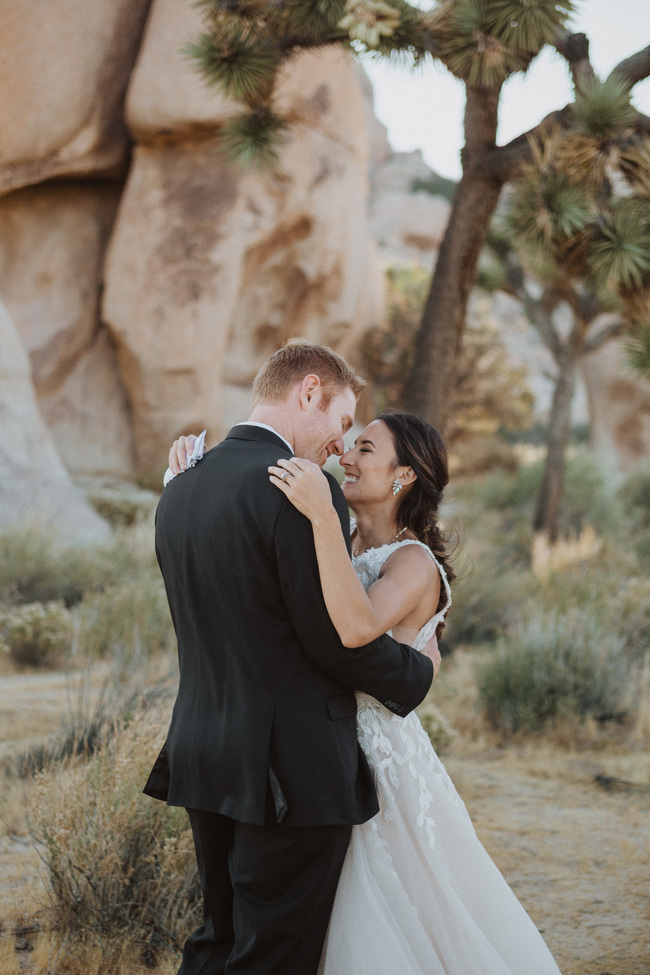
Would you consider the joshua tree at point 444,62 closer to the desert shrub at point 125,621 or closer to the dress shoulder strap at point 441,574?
the desert shrub at point 125,621

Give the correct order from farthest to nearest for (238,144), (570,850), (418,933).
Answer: (238,144) → (570,850) → (418,933)

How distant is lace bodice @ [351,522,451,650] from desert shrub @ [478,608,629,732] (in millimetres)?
3555

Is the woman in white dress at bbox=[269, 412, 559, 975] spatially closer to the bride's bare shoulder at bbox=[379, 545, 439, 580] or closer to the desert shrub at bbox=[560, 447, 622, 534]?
the bride's bare shoulder at bbox=[379, 545, 439, 580]

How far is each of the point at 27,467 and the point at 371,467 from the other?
25.6 feet

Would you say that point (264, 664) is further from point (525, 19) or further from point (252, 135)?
point (252, 135)

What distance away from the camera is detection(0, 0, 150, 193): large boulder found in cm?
1055

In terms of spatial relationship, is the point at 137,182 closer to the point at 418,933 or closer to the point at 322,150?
the point at 322,150

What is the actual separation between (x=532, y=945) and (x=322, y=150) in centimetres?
1293

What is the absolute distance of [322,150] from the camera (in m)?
13.5

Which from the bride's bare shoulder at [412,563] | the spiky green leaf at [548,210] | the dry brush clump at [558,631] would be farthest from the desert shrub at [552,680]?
the bride's bare shoulder at [412,563]

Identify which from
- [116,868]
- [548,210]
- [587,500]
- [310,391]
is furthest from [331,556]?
[587,500]

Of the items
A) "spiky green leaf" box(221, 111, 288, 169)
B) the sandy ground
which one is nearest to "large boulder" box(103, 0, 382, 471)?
"spiky green leaf" box(221, 111, 288, 169)

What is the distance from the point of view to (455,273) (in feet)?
20.4

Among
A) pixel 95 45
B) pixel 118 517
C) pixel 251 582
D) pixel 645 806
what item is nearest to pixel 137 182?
pixel 95 45
